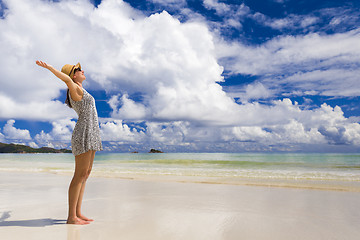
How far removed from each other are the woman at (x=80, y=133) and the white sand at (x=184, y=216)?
435 mm

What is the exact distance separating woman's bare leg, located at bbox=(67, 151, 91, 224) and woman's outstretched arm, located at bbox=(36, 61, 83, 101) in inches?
30.7

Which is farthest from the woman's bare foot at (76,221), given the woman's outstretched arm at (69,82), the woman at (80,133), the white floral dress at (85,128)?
the woman's outstretched arm at (69,82)

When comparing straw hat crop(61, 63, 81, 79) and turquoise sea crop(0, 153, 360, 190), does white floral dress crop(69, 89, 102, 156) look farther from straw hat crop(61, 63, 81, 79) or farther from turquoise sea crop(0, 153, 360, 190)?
turquoise sea crop(0, 153, 360, 190)

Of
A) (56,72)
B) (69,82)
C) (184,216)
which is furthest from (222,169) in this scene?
(56,72)

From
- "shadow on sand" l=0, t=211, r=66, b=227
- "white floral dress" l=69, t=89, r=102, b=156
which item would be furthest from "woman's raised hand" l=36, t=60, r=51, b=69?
"shadow on sand" l=0, t=211, r=66, b=227

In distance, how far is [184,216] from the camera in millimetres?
4230

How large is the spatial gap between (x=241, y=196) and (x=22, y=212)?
444 centimetres

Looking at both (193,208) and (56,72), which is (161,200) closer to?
(193,208)

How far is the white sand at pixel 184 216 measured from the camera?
3.34 m

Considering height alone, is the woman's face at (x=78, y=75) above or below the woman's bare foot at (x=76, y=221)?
above

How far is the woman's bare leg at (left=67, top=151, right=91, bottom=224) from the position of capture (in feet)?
11.7

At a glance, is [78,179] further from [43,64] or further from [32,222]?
[43,64]

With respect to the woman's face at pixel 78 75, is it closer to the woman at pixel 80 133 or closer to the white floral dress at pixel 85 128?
the woman at pixel 80 133

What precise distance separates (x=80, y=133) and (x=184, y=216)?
2.07 metres
